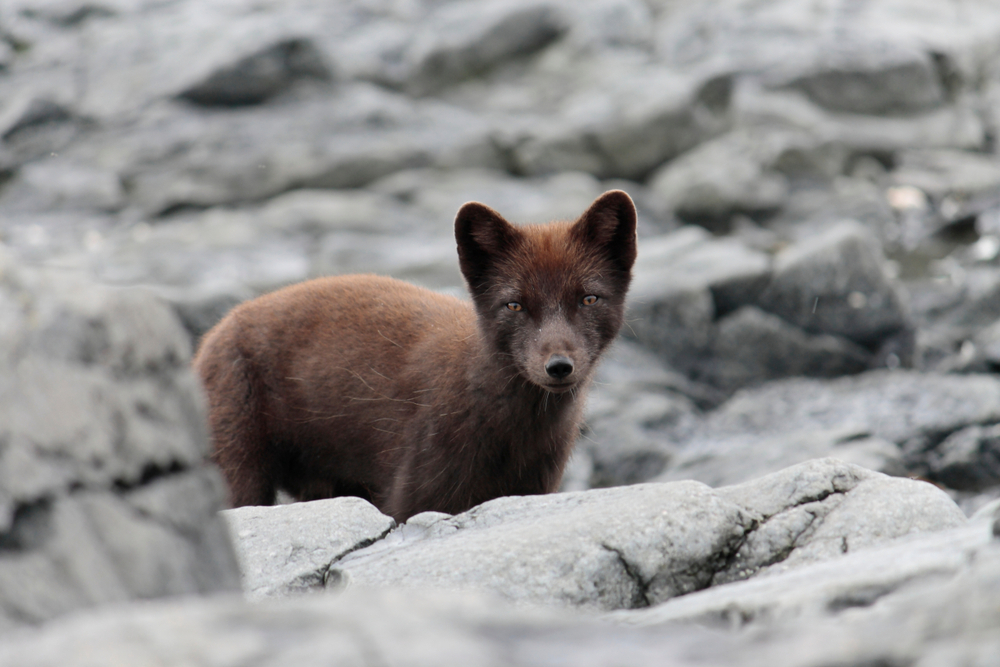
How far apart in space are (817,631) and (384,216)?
664 inches

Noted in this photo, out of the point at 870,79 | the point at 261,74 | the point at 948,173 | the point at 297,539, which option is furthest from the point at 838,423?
the point at 261,74

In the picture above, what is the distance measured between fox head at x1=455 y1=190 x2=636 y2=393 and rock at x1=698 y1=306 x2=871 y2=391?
7.05 meters

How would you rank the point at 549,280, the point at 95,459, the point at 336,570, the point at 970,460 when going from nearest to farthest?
1. the point at 95,459
2. the point at 336,570
3. the point at 549,280
4. the point at 970,460

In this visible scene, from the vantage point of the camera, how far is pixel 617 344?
12.1 m

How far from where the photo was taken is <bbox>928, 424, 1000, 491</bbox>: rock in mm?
8961

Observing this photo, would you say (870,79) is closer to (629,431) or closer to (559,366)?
(629,431)

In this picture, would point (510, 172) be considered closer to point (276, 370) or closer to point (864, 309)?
point (864, 309)

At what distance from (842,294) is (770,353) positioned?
1182 millimetres

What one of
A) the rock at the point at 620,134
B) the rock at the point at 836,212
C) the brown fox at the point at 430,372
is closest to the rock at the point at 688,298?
the rock at the point at 836,212

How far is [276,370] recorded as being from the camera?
22.0 ft

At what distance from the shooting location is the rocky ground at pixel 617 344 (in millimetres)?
2514

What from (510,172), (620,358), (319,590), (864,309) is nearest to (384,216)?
(510,172)

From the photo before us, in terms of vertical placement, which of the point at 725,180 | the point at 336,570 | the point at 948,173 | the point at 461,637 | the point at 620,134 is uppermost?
the point at 620,134

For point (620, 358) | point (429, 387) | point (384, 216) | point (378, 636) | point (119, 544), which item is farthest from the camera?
point (384, 216)
